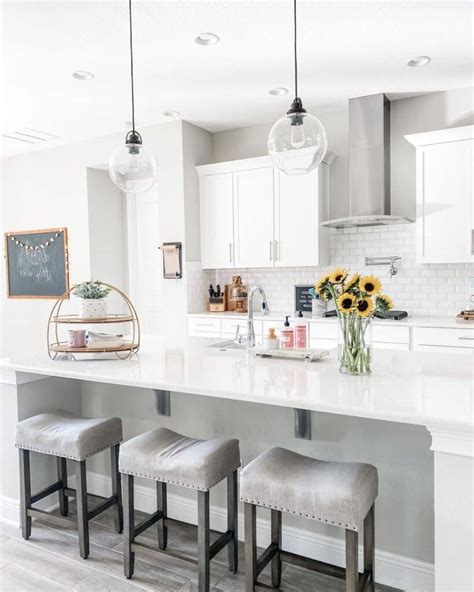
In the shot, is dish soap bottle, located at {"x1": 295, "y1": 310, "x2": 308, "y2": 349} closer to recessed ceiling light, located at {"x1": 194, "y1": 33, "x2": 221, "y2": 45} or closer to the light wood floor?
the light wood floor

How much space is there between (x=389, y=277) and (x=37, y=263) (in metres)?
4.09

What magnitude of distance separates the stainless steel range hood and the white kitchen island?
79.3 inches

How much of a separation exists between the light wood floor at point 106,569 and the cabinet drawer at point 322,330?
2.07 m

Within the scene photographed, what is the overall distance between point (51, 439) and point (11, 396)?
18.1 inches

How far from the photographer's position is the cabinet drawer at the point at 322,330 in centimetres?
409

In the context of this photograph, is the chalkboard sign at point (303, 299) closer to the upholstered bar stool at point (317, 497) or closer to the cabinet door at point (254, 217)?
the cabinet door at point (254, 217)

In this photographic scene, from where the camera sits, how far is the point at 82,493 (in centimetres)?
229

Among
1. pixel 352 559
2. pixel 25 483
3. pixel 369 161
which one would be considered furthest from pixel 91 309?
pixel 369 161

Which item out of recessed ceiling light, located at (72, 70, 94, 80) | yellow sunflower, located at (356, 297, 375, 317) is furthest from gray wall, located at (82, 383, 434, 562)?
recessed ceiling light, located at (72, 70, 94, 80)

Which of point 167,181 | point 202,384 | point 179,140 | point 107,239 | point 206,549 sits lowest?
point 206,549

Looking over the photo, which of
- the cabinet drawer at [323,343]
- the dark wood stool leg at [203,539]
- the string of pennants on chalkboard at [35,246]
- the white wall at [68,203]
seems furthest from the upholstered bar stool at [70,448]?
the string of pennants on chalkboard at [35,246]

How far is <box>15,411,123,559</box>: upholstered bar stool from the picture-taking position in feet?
7.54

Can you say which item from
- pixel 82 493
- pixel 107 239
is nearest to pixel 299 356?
pixel 82 493

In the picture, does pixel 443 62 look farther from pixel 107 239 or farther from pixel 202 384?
pixel 107 239
